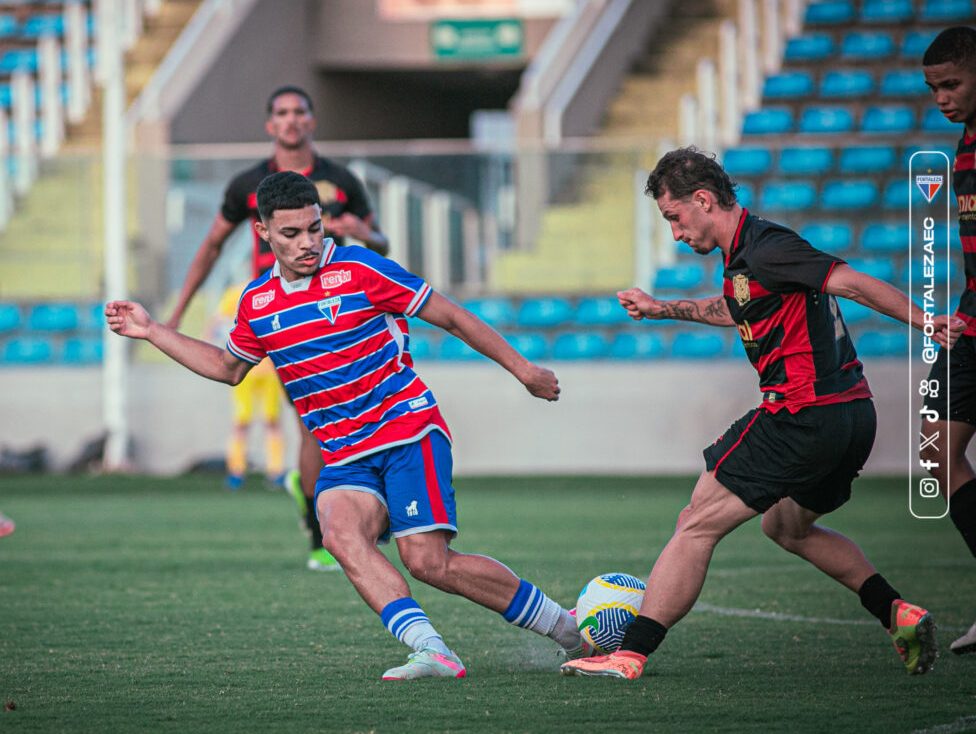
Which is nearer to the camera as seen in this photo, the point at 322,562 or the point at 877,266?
the point at 322,562

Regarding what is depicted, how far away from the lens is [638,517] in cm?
1116

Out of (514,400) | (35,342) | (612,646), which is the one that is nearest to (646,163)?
(514,400)

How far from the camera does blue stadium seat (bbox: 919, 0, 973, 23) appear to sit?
774 inches

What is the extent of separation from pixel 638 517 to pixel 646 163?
18.7ft

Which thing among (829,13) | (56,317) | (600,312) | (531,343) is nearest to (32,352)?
(56,317)

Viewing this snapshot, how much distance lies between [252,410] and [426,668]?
10049 mm

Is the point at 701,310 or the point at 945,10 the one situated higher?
the point at 945,10

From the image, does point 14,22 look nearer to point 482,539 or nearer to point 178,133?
point 178,133

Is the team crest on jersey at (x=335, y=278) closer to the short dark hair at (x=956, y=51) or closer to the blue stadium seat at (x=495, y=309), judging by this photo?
the short dark hair at (x=956, y=51)

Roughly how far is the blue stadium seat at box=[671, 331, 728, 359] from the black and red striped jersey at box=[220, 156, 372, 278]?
783cm

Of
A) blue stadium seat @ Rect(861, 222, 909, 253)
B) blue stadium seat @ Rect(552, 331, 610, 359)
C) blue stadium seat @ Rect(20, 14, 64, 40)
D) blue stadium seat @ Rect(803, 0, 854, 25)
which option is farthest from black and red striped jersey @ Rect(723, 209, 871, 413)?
blue stadium seat @ Rect(20, 14, 64, 40)

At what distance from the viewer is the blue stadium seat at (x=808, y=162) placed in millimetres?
15945

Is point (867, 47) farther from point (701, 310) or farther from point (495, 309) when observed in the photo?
point (701, 310)

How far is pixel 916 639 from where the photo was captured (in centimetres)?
498
